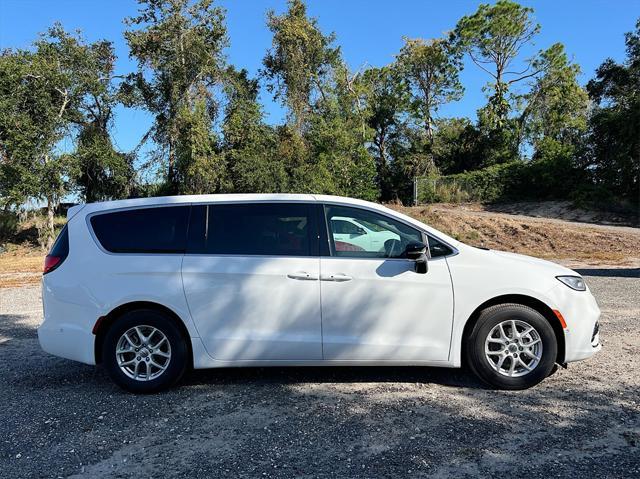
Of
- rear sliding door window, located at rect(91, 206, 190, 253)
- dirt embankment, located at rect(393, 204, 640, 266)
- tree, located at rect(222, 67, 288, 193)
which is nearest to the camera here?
rear sliding door window, located at rect(91, 206, 190, 253)

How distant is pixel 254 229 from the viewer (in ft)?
16.1

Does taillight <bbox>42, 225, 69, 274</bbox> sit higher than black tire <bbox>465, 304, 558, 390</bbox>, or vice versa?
taillight <bbox>42, 225, 69, 274</bbox>

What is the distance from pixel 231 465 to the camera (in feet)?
11.3

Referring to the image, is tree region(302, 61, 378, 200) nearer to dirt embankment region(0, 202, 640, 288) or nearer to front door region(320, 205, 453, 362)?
dirt embankment region(0, 202, 640, 288)

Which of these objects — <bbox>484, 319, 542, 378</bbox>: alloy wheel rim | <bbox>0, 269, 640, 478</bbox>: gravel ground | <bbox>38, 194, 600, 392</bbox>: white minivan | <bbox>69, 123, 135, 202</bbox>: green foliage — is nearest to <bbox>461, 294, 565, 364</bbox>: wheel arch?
<bbox>38, 194, 600, 392</bbox>: white minivan

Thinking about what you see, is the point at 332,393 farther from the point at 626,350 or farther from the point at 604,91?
the point at 604,91

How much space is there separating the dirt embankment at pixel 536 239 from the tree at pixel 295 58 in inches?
475

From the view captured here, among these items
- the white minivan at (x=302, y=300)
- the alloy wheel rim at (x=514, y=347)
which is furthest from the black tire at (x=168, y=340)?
the alloy wheel rim at (x=514, y=347)

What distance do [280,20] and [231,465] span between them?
110ft

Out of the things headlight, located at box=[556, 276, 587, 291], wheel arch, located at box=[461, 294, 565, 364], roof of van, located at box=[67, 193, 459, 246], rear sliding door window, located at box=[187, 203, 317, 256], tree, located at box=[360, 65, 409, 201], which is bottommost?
wheel arch, located at box=[461, 294, 565, 364]

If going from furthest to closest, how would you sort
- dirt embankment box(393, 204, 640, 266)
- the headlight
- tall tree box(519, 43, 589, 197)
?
tall tree box(519, 43, 589, 197)
dirt embankment box(393, 204, 640, 266)
the headlight

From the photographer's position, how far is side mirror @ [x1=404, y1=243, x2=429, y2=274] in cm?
463

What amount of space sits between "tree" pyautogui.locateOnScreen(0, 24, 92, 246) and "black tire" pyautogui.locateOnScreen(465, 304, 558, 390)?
23.7 m

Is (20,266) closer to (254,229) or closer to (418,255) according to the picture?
(254,229)
